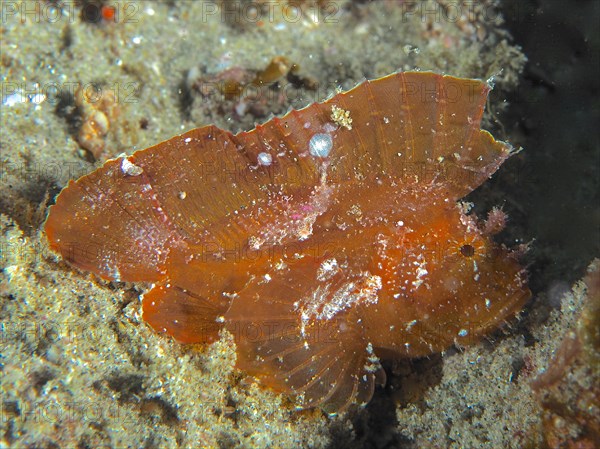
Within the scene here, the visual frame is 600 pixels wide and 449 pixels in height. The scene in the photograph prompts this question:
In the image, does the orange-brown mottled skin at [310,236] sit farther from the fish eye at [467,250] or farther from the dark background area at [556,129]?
the dark background area at [556,129]

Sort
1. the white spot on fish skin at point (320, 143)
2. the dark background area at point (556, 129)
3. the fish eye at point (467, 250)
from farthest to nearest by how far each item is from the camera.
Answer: the dark background area at point (556, 129) → the fish eye at point (467, 250) → the white spot on fish skin at point (320, 143)

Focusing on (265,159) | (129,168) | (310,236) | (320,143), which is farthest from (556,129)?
(129,168)

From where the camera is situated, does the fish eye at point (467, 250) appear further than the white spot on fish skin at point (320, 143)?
Yes

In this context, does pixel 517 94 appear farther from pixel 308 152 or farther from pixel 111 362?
pixel 111 362

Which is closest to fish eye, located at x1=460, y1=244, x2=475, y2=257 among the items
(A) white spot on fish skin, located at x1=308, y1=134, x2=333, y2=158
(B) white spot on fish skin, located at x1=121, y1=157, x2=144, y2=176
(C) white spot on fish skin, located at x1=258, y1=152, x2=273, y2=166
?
(A) white spot on fish skin, located at x1=308, y1=134, x2=333, y2=158

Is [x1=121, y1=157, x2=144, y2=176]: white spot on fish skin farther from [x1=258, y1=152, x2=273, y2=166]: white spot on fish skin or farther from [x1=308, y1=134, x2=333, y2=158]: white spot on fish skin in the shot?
[x1=308, y1=134, x2=333, y2=158]: white spot on fish skin

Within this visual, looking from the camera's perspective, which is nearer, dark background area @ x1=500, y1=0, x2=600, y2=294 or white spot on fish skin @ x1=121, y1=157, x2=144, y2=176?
white spot on fish skin @ x1=121, y1=157, x2=144, y2=176

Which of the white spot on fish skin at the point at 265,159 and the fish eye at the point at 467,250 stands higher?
the white spot on fish skin at the point at 265,159

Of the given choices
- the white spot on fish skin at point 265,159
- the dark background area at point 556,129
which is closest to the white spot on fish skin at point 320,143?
the white spot on fish skin at point 265,159
